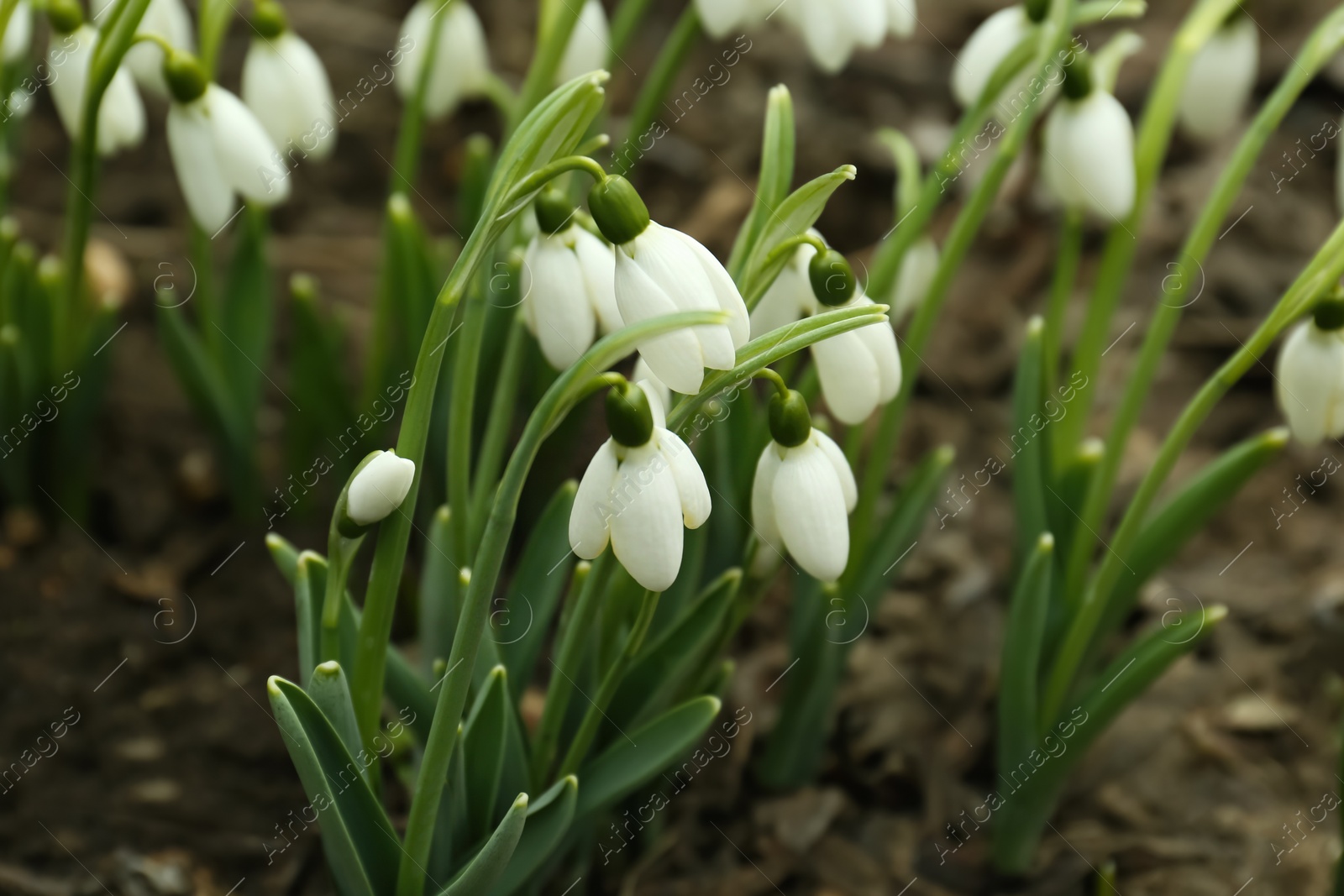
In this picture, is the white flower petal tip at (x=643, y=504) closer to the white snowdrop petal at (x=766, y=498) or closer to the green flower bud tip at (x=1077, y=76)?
the white snowdrop petal at (x=766, y=498)

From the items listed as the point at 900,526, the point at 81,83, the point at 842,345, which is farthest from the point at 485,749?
the point at 81,83

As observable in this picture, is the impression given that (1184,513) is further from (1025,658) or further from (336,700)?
(336,700)

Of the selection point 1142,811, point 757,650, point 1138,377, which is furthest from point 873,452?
point 1142,811

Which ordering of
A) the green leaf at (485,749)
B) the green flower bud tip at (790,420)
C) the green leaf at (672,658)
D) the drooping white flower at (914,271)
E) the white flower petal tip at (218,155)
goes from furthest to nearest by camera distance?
the drooping white flower at (914,271) → the white flower petal tip at (218,155) → the green leaf at (672,658) → the green leaf at (485,749) → the green flower bud tip at (790,420)

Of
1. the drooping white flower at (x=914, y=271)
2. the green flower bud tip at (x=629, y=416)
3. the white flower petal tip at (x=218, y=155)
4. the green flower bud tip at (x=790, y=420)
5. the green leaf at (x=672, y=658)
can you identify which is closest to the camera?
the green flower bud tip at (x=629, y=416)

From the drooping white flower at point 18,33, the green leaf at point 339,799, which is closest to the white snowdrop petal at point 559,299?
the green leaf at point 339,799

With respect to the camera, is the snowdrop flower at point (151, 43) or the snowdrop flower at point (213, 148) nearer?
the snowdrop flower at point (213, 148)
